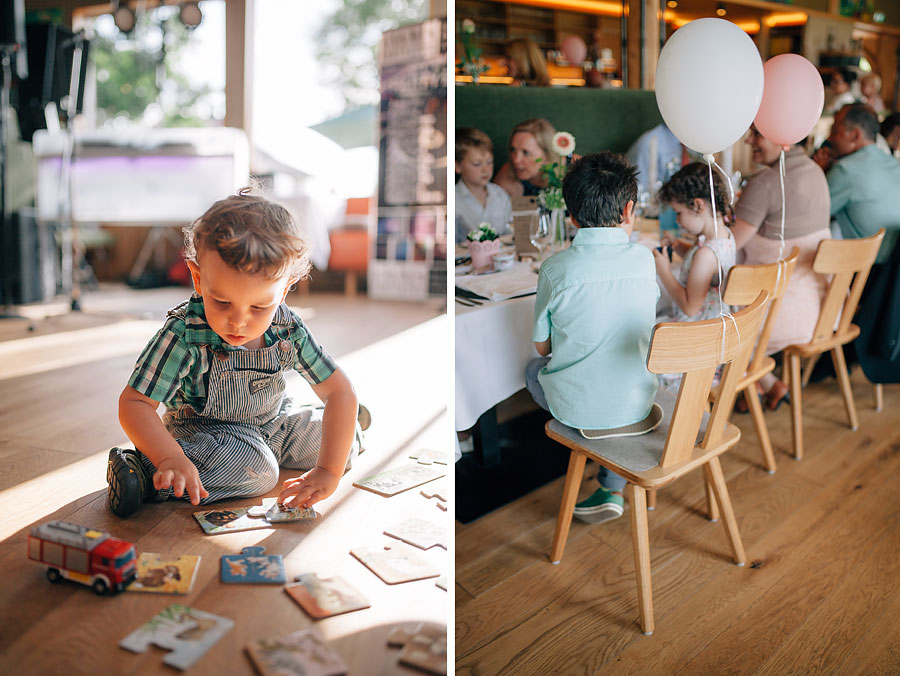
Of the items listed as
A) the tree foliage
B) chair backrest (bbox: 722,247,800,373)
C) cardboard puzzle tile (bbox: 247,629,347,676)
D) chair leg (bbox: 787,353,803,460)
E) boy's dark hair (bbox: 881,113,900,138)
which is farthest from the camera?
the tree foliage

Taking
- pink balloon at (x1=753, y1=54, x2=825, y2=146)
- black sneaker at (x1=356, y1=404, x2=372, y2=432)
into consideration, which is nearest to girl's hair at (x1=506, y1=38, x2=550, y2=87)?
pink balloon at (x1=753, y1=54, x2=825, y2=146)

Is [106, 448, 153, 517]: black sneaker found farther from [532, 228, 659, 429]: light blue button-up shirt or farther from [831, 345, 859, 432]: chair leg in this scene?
[831, 345, 859, 432]: chair leg

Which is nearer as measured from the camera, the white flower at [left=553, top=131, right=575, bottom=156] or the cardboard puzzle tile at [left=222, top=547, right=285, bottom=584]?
the cardboard puzzle tile at [left=222, top=547, right=285, bottom=584]

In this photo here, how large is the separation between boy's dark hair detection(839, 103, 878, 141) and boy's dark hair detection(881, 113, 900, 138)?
3.23ft

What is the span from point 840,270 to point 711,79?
909mm

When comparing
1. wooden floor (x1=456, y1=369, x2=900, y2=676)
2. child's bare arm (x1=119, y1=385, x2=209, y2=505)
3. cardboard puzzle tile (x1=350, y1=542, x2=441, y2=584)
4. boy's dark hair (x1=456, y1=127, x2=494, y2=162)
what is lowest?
wooden floor (x1=456, y1=369, x2=900, y2=676)

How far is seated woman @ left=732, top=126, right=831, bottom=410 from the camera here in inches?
94.8

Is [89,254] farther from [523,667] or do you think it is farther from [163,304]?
[523,667]

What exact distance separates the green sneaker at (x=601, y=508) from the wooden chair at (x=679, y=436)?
22cm

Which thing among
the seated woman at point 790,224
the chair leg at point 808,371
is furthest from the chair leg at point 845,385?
the chair leg at point 808,371

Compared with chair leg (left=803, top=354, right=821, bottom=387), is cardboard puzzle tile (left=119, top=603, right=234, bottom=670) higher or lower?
lower

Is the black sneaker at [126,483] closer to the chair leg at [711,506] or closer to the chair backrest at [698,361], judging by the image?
the chair backrest at [698,361]

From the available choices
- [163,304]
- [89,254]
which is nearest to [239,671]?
[163,304]

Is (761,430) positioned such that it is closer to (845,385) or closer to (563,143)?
(845,385)
